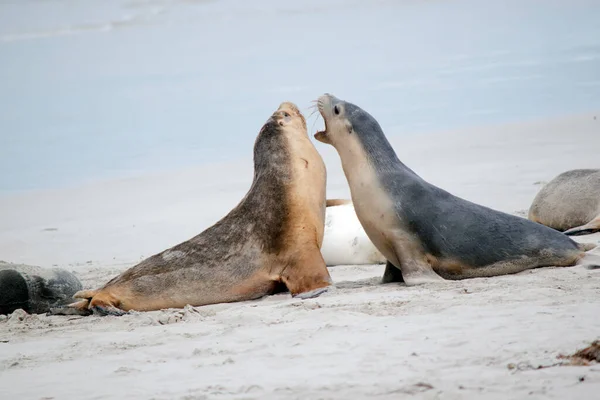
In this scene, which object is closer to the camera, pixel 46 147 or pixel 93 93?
pixel 46 147

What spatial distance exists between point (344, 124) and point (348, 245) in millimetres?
1239

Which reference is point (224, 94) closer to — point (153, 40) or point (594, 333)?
point (153, 40)

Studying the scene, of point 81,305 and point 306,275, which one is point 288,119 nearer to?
point 306,275

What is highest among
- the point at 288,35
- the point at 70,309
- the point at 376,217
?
the point at 288,35

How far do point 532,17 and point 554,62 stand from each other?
8.22 meters

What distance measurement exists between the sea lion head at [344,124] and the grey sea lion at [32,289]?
74.0 inches

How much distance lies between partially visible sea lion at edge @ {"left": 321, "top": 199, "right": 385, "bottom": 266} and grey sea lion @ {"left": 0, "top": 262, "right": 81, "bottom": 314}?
1.95 m

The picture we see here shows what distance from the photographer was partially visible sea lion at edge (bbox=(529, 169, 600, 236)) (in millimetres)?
8062

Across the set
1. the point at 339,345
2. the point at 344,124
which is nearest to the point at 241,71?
the point at 344,124

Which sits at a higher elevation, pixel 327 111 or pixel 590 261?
pixel 327 111

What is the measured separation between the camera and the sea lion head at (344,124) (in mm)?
6613

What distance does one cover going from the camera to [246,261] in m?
6.19

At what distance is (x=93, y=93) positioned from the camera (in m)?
21.7

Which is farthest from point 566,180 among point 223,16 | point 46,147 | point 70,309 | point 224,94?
point 223,16
